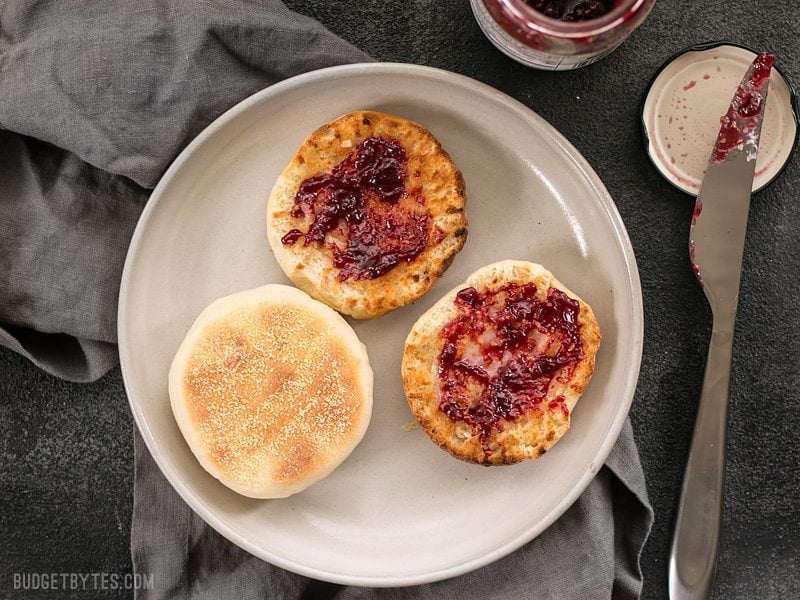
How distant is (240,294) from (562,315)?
111 centimetres

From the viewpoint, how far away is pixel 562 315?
Result: 8.25 ft

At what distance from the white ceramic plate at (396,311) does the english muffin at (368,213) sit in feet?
0.49

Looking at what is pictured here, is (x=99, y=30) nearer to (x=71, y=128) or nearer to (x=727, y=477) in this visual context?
(x=71, y=128)

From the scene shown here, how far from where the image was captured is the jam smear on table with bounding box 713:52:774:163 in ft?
8.63

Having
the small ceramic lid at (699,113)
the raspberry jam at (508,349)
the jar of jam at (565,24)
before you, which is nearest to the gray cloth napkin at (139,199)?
the raspberry jam at (508,349)

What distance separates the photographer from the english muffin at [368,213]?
253cm

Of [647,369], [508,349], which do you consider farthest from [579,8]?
[647,369]

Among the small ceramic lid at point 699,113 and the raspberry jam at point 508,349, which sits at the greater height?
the small ceramic lid at point 699,113

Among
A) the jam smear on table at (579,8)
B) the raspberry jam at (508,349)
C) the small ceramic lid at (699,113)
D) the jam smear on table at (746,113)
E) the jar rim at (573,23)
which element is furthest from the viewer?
the small ceramic lid at (699,113)

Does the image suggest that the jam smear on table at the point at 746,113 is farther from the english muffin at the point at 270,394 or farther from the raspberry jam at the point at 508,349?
the english muffin at the point at 270,394

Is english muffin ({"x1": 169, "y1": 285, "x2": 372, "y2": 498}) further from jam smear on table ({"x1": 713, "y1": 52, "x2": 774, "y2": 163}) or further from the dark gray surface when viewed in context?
jam smear on table ({"x1": 713, "y1": 52, "x2": 774, "y2": 163})

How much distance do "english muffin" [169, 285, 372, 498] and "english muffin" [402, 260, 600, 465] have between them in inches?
10.7

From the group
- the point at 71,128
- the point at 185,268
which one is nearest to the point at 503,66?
the point at 185,268

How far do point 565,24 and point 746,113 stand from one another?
0.90 m
